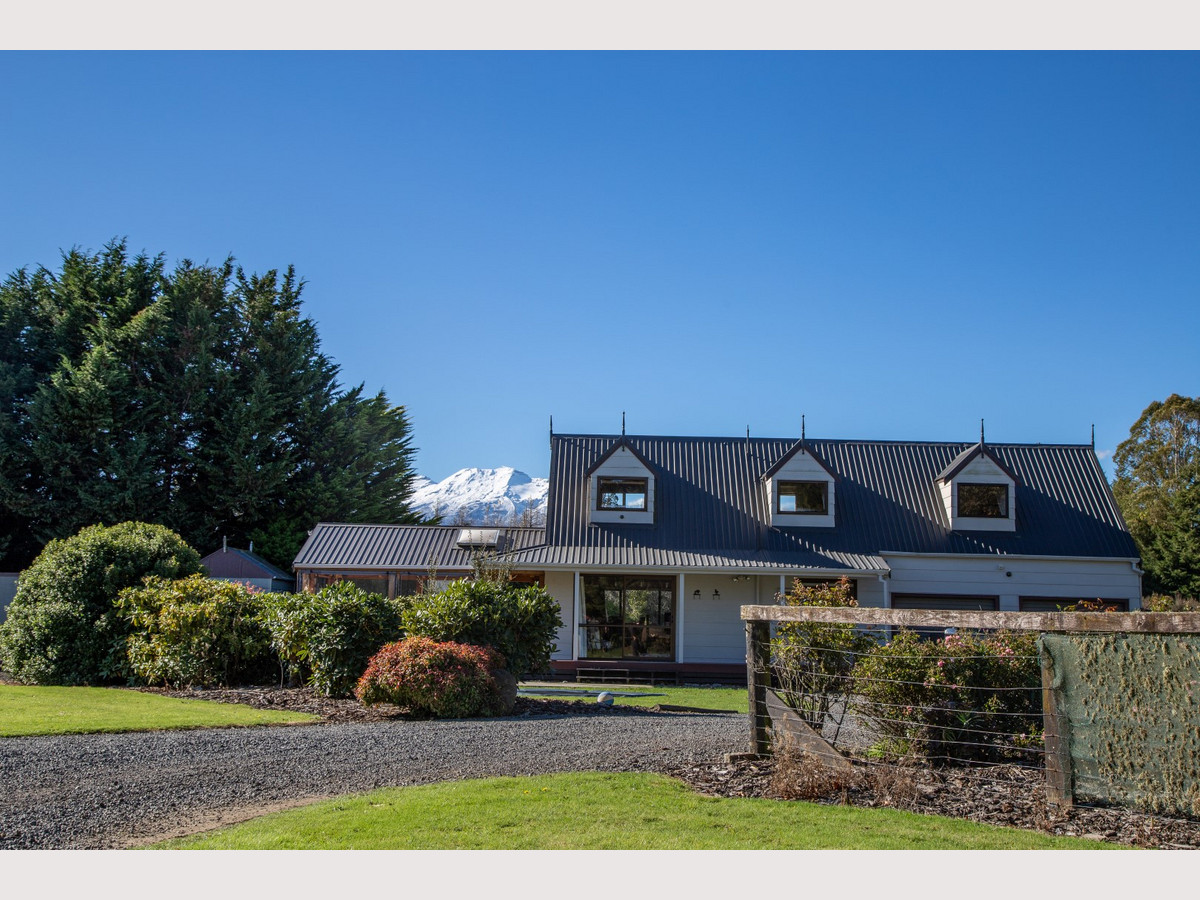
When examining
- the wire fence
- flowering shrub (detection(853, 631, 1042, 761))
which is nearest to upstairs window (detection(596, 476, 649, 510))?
the wire fence

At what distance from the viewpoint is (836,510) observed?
2442cm

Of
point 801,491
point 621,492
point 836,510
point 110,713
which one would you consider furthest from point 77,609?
point 836,510

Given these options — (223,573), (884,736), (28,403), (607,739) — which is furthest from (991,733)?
(28,403)

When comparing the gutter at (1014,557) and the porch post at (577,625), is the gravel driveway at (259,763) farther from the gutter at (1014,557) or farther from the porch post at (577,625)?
the gutter at (1014,557)

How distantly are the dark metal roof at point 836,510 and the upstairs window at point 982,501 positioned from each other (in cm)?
52

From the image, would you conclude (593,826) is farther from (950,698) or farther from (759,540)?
(759,540)

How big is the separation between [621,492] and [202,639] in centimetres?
1148

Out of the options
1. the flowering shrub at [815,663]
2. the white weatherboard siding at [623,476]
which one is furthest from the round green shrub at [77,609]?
the flowering shrub at [815,663]

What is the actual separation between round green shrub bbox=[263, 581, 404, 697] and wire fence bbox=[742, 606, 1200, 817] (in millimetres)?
7718

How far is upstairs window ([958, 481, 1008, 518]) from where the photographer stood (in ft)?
79.0

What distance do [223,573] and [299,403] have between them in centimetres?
994

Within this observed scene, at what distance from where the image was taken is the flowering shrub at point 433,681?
12805 mm

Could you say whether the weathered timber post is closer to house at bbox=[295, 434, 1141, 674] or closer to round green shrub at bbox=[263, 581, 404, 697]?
round green shrub at bbox=[263, 581, 404, 697]

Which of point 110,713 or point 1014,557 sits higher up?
point 1014,557
